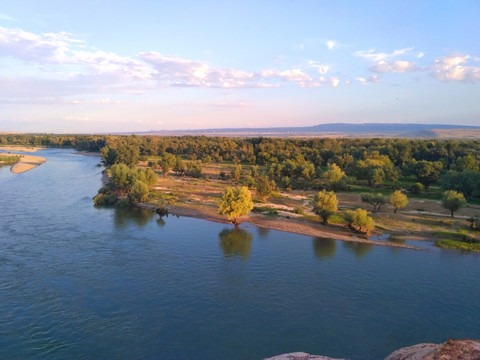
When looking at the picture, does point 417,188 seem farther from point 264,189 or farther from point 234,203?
point 234,203

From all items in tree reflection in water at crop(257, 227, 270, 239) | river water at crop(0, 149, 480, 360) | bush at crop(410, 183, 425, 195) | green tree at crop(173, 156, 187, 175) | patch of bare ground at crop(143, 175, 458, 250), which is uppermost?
green tree at crop(173, 156, 187, 175)

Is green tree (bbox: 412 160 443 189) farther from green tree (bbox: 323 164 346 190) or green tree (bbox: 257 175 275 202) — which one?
green tree (bbox: 257 175 275 202)

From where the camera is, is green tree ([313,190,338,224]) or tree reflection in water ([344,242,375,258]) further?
green tree ([313,190,338,224])

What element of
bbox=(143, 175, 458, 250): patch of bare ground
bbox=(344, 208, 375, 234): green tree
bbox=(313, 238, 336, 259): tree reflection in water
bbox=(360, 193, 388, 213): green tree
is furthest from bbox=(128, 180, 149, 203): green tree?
bbox=(360, 193, 388, 213): green tree

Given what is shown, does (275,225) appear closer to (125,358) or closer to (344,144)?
(125,358)

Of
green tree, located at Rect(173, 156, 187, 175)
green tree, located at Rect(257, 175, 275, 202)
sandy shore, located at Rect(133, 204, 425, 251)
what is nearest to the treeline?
green tree, located at Rect(173, 156, 187, 175)

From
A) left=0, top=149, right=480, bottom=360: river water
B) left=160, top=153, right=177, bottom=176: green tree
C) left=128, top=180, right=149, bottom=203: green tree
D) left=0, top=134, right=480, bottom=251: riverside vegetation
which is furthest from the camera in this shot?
left=160, top=153, right=177, bottom=176: green tree

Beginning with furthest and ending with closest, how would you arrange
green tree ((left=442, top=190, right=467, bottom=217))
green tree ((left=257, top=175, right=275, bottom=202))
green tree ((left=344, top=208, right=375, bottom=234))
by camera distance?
green tree ((left=257, top=175, right=275, bottom=202)) < green tree ((left=442, top=190, right=467, bottom=217)) < green tree ((left=344, top=208, right=375, bottom=234))

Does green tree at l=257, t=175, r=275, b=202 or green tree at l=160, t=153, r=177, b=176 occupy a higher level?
green tree at l=160, t=153, r=177, b=176
